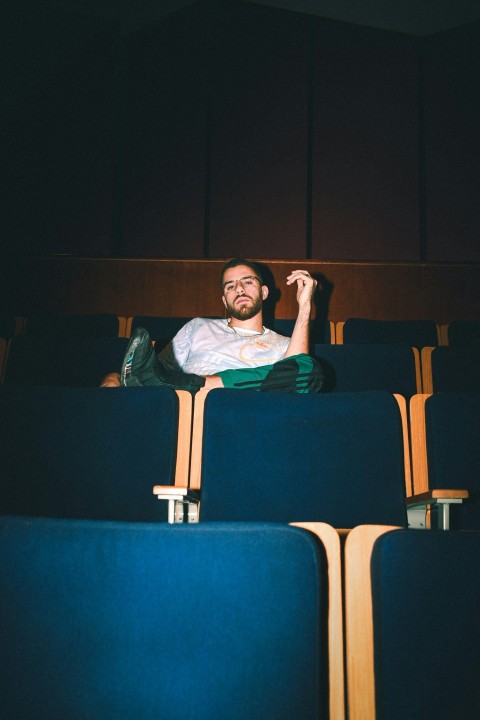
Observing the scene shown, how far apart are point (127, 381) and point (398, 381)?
809 millimetres

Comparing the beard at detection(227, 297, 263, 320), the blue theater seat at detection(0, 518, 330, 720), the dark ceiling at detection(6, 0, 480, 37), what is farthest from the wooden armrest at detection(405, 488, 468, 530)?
the dark ceiling at detection(6, 0, 480, 37)

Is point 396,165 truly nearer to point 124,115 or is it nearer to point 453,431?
point 124,115

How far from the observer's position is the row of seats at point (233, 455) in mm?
802

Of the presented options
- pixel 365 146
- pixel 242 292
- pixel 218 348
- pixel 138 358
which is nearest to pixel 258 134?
pixel 365 146

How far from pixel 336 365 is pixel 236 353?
0.31m

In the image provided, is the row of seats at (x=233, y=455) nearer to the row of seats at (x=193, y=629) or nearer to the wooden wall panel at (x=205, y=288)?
the row of seats at (x=193, y=629)

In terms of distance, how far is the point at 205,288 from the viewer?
8.49 ft

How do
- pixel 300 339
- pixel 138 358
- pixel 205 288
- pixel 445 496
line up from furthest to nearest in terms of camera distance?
pixel 205 288
pixel 300 339
pixel 138 358
pixel 445 496

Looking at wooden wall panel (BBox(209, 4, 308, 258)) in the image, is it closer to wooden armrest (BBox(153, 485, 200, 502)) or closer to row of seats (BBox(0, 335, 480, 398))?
row of seats (BBox(0, 335, 480, 398))

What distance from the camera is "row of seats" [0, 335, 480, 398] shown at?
140 centimetres

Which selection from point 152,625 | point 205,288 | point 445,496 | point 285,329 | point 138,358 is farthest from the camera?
point 205,288

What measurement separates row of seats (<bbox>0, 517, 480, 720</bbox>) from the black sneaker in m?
0.64

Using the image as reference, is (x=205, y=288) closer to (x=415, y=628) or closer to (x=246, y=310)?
(x=246, y=310)

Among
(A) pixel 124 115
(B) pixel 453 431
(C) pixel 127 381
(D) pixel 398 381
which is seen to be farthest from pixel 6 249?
(B) pixel 453 431
